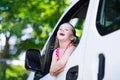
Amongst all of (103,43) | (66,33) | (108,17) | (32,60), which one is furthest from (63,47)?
(103,43)

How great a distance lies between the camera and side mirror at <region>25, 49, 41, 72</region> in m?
5.08

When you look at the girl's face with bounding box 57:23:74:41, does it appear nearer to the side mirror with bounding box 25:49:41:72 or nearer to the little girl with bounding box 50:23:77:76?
the little girl with bounding box 50:23:77:76

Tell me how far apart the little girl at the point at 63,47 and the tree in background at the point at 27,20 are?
7290 millimetres

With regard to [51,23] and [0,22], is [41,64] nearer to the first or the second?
[0,22]

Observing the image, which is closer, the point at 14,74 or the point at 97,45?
the point at 97,45

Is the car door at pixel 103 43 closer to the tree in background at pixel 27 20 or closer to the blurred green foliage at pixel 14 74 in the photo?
the blurred green foliage at pixel 14 74

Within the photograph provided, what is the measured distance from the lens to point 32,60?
16.8 ft

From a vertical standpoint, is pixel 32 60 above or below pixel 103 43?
below

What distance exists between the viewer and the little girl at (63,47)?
4.58 metres

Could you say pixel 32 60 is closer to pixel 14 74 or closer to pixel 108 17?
pixel 108 17

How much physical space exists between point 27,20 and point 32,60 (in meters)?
8.00

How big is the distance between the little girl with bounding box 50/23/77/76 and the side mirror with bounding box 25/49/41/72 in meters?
0.39

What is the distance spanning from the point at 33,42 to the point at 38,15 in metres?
0.98

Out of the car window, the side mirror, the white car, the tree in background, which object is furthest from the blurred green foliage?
the car window
